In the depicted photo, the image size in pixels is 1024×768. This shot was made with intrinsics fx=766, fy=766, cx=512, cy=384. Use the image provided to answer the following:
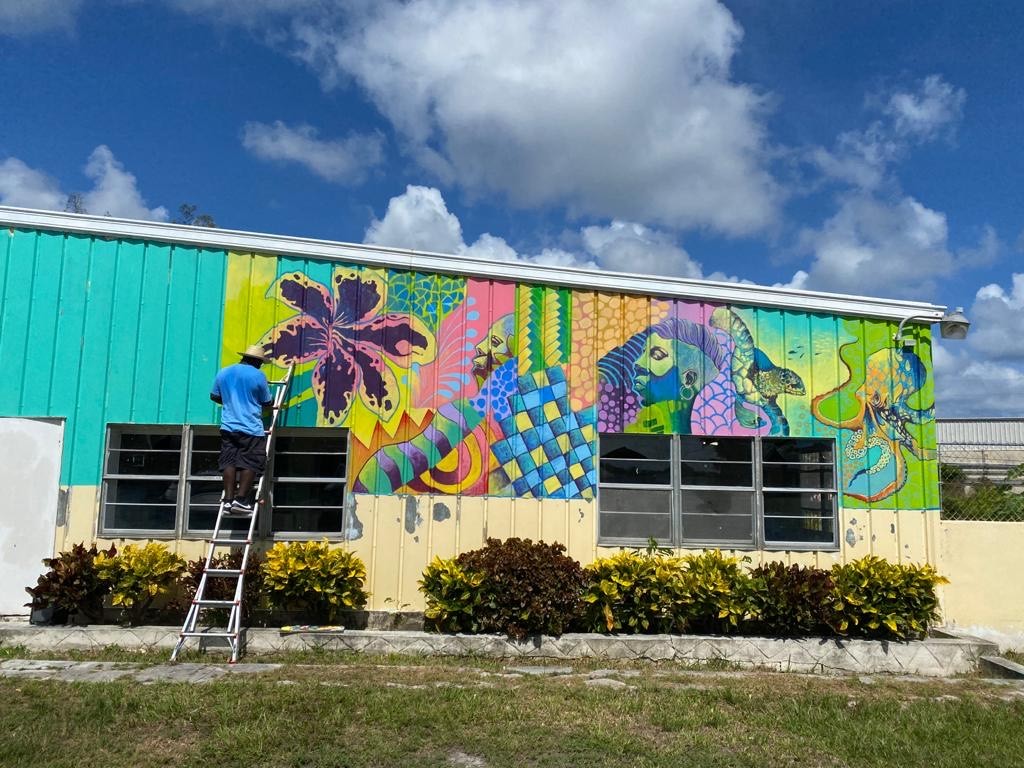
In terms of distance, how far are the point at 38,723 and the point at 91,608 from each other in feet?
8.98

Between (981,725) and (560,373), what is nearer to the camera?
(981,725)

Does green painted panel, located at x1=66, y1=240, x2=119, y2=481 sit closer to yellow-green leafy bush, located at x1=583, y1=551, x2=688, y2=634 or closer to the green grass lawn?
the green grass lawn

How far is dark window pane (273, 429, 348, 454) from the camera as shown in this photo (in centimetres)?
845

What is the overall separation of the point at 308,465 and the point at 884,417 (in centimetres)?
672

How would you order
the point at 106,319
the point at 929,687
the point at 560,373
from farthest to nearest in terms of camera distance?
the point at 560,373, the point at 106,319, the point at 929,687

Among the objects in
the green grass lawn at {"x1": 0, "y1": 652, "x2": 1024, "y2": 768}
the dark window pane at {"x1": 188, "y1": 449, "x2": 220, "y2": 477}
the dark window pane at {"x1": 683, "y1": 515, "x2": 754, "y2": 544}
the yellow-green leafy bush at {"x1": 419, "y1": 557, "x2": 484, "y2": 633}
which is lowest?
the green grass lawn at {"x1": 0, "y1": 652, "x2": 1024, "y2": 768}

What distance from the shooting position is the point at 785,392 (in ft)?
29.7

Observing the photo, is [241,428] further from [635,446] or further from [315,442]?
[635,446]

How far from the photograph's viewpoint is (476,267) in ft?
28.8

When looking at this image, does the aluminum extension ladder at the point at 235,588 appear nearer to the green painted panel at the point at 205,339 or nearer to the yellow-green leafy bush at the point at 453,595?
the green painted panel at the point at 205,339

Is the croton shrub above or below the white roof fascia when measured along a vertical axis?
below

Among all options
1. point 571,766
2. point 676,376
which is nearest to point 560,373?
point 676,376

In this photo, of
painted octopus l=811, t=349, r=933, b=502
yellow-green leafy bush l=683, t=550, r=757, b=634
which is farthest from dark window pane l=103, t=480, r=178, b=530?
painted octopus l=811, t=349, r=933, b=502

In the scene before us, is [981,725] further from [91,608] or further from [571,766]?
[91,608]
